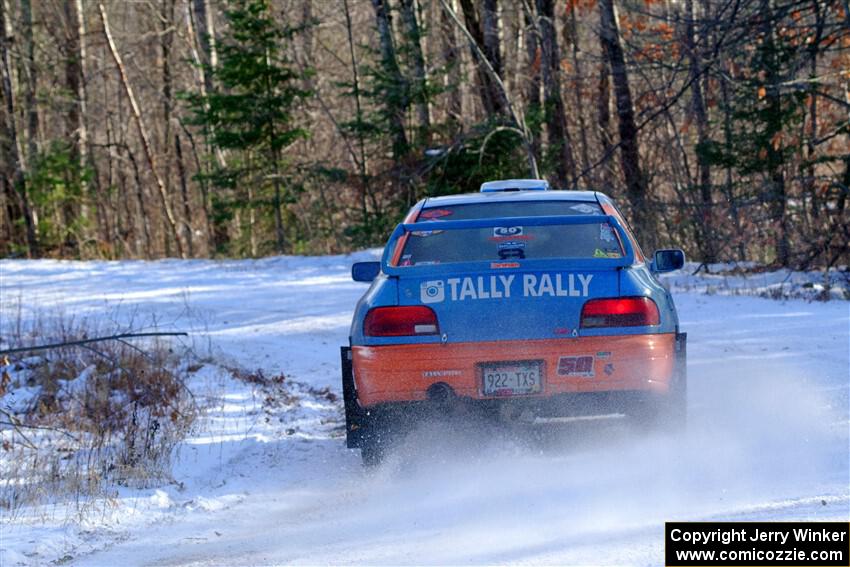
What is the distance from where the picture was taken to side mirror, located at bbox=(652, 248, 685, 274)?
24.1ft

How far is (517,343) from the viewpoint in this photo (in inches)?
234

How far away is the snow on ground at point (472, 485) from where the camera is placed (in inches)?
194

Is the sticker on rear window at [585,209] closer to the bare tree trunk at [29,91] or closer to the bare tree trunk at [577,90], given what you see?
the bare tree trunk at [577,90]

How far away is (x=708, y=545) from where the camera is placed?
14.8ft

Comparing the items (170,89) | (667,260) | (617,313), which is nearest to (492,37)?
(170,89)

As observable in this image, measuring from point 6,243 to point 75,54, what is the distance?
5.89m

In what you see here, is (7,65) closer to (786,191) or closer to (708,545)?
(786,191)

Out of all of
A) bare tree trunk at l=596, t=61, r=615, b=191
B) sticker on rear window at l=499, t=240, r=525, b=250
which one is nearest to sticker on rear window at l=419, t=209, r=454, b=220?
sticker on rear window at l=499, t=240, r=525, b=250

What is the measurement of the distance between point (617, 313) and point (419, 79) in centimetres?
1795

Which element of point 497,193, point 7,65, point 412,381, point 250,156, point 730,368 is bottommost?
point 730,368

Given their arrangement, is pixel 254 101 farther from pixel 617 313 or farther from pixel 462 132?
pixel 617 313

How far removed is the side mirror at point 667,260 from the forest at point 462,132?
8192mm

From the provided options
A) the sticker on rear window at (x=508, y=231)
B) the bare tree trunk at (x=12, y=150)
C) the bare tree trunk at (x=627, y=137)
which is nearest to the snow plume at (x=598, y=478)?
the sticker on rear window at (x=508, y=231)

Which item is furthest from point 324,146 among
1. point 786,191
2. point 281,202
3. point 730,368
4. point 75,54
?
point 730,368
